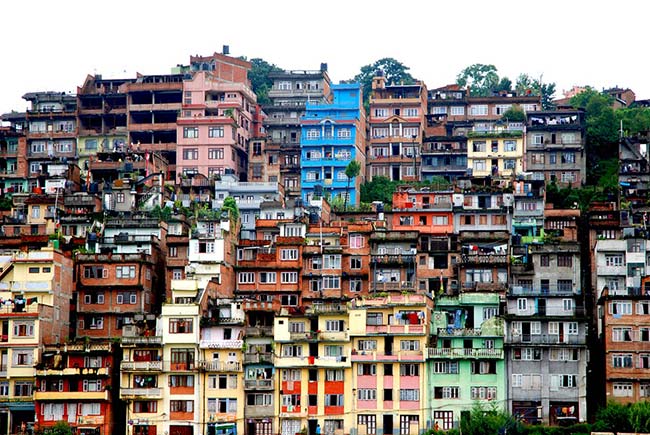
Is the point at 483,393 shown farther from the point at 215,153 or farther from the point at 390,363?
the point at 215,153

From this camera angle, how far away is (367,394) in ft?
307

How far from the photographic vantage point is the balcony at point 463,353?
92938mm

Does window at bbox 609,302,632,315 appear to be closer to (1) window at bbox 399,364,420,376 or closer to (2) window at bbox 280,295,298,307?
(1) window at bbox 399,364,420,376

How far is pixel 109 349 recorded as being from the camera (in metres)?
95.6

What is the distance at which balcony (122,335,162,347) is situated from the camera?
3750 inches

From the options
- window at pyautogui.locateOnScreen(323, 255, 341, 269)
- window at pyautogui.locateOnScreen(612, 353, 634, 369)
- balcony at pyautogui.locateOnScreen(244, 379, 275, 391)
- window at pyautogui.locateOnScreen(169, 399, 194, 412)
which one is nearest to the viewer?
window at pyautogui.locateOnScreen(612, 353, 634, 369)

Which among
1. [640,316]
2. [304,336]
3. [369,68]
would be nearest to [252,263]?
[304,336]

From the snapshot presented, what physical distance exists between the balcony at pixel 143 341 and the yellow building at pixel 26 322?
603cm

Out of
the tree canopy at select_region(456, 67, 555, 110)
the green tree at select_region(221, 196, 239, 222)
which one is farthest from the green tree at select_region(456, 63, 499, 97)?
the green tree at select_region(221, 196, 239, 222)

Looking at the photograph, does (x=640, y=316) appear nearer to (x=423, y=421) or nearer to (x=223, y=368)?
(x=423, y=421)

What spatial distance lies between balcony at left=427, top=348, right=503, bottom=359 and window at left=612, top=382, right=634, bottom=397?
25.6ft

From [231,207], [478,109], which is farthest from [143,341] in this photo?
[478,109]

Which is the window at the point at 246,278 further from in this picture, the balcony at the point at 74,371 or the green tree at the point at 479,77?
the green tree at the point at 479,77

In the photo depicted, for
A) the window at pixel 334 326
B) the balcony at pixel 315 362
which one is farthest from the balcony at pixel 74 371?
the window at pixel 334 326
